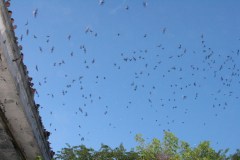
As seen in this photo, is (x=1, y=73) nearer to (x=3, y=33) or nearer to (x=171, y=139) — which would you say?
(x=3, y=33)

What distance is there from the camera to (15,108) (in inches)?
525

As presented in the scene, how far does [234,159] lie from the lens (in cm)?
1307

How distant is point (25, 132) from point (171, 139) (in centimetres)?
571

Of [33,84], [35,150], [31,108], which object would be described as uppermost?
[33,84]

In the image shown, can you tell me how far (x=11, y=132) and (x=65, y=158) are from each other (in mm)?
2544

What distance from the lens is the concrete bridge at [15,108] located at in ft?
40.1

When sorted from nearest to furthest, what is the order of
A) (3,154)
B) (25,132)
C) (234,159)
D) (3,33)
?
(3,33) < (234,159) < (25,132) < (3,154)

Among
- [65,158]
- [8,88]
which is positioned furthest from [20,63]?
[65,158]

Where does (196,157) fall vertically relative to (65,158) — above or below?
below

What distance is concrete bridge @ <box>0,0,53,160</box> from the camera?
Answer: 1222 cm

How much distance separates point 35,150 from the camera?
15.2 metres

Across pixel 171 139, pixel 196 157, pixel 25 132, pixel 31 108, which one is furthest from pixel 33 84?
pixel 196 157

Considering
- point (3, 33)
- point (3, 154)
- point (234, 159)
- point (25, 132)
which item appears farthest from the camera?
point (3, 154)

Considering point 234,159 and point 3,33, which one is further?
point 234,159
